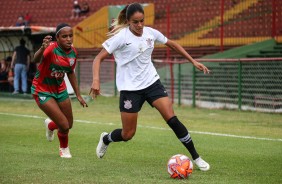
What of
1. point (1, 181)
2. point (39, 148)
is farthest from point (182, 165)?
point (39, 148)

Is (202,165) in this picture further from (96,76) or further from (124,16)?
(124,16)

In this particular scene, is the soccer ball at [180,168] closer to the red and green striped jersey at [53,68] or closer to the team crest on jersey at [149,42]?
the team crest on jersey at [149,42]

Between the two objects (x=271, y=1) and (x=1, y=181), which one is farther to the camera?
(x=271, y=1)

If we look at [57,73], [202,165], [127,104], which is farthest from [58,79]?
[202,165]

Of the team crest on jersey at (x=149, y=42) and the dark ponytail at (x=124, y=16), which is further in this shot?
the team crest on jersey at (x=149, y=42)

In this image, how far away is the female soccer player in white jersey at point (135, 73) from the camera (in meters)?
9.06

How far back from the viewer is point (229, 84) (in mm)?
21125

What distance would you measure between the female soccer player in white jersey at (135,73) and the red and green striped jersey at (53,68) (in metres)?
1.16

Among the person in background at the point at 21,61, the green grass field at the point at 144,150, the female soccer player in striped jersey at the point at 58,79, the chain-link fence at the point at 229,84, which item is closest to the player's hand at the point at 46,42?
the female soccer player in striped jersey at the point at 58,79

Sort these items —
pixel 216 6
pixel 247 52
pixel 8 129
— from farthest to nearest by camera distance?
1. pixel 216 6
2. pixel 247 52
3. pixel 8 129

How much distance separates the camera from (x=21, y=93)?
25109mm

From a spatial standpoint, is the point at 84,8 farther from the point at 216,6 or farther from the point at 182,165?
the point at 182,165

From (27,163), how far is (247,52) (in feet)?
52.2

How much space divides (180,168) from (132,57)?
167cm
